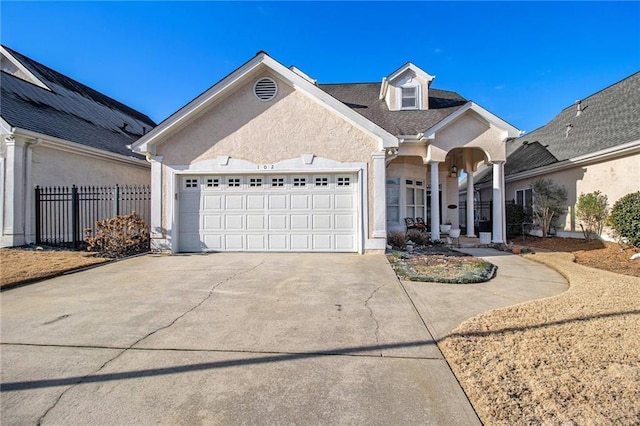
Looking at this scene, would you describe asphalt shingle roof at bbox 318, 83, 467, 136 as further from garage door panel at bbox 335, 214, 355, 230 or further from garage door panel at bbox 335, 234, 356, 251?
garage door panel at bbox 335, 234, 356, 251

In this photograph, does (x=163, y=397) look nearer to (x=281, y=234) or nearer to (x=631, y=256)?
(x=281, y=234)

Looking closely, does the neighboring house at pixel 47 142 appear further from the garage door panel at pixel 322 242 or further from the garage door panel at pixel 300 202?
the garage door panel at pixel 322 242

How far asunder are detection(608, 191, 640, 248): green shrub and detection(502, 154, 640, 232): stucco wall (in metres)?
1.21

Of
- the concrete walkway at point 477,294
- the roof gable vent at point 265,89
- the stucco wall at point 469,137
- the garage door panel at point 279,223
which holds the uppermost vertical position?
the roof gable vent at point 265,89

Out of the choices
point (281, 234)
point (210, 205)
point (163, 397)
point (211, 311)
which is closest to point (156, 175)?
point (210, 205)

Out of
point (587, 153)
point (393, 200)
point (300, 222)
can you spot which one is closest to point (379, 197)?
point (300, 222)

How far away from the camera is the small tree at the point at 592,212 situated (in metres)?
11.3

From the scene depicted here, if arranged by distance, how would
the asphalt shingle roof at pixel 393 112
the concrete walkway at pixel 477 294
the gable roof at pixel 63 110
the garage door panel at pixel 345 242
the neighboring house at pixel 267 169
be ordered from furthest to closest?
the asphalt shingle roof at pixel 393 112 → the gable roof at pixel 63 110 → the garage door panel at pixel 345 242 → the neighboring house at pixel 267 169 → the concrete walkway at pixel 477 294

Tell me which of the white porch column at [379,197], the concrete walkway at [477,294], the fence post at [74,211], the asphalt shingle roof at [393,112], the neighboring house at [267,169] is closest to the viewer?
the concrete walkway at [477,294]

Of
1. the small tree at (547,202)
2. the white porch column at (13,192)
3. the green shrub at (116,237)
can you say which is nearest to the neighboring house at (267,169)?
the green shrub at (116,237)

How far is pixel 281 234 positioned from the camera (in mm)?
10172

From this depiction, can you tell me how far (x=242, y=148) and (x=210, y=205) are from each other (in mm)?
2113

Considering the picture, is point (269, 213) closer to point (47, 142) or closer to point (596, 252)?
point (47, 142)

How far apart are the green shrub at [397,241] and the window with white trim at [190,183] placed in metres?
6.66
